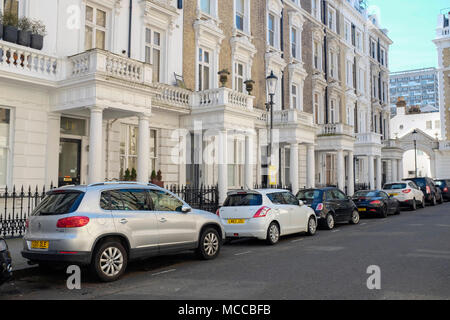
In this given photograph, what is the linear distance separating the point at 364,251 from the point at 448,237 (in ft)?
13.2

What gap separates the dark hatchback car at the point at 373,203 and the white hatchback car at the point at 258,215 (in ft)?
27.2

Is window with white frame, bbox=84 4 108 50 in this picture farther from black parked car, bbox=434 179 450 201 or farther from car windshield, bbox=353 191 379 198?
black parked car, bbox=434 179 450 201

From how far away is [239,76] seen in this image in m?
23.8

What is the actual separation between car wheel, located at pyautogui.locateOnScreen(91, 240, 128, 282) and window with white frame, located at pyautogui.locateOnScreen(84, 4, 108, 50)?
33.4 ft

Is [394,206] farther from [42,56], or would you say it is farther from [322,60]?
[42,56]

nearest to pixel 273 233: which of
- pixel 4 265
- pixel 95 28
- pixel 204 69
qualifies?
pixel 4 265

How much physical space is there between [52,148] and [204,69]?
9472mm

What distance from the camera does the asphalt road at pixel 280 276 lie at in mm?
6523

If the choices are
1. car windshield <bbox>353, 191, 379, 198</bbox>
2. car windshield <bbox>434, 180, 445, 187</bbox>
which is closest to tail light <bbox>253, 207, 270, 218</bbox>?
car windshield <bbox>353, 191, 379, 198</bbox>

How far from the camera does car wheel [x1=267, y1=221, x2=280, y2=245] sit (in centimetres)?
1189

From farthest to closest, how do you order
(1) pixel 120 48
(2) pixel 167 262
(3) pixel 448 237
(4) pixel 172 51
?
(4) pixel 172 51 → (1) pixel 120 48 → (3) pixel 448 237 → (2) pixel 167 262

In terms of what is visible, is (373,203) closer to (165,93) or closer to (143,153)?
(165,93)
